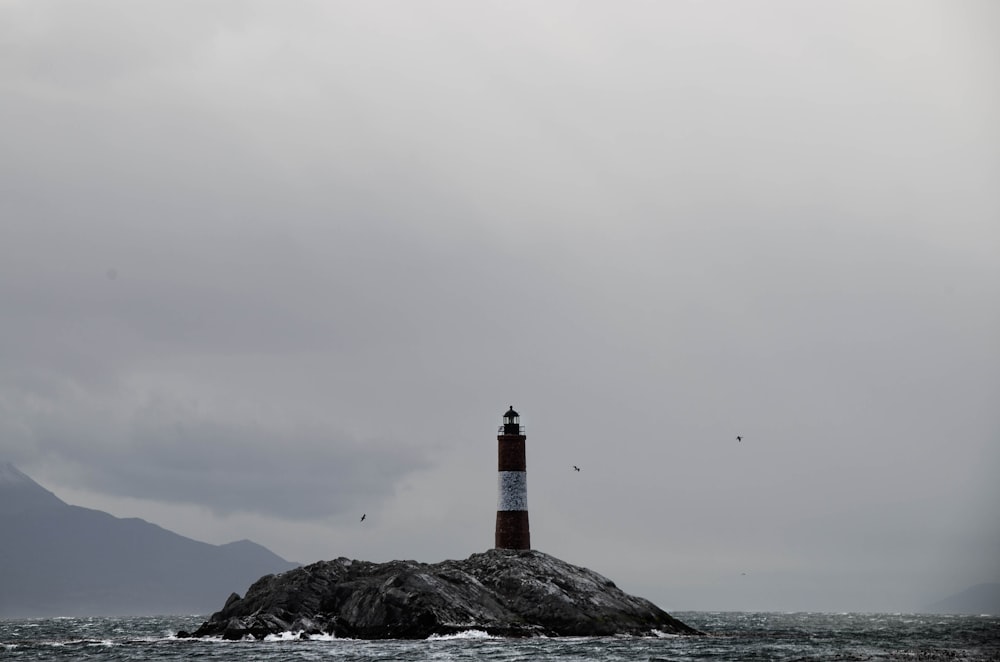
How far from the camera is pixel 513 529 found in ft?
324

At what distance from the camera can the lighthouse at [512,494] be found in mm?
98312

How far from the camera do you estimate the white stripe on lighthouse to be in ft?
322

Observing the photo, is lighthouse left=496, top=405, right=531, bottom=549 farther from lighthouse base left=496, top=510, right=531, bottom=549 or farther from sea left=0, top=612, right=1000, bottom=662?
sea left=0, top=612, right=1000, bottom=662

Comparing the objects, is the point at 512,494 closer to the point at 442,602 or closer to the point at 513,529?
the point at 513,529

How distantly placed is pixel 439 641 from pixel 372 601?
7.68m

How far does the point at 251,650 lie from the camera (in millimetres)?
79500

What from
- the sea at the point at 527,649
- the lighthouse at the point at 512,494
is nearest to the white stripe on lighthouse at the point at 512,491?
the lighthouse at the point at 512,494

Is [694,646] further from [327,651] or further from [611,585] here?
[327,651]

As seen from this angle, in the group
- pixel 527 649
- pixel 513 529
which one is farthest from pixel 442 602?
pixel 513 529

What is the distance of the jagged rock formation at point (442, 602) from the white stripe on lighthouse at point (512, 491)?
3.60 m

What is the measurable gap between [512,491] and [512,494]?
0.23 meters

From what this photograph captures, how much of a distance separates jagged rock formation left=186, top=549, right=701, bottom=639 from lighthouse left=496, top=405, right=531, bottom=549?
1432 mm

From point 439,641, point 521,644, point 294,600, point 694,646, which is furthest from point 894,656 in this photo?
point 294,600

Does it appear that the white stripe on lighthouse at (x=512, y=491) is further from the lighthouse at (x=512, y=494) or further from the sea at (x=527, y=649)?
the sea at (x=527, y=649)
